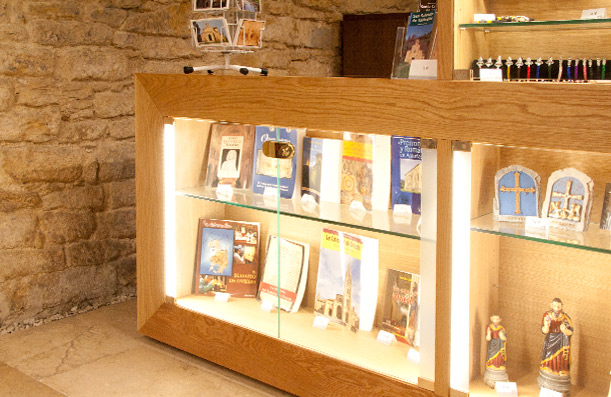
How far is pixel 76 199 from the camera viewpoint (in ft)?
11.2

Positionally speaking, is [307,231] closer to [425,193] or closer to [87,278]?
[425,193]

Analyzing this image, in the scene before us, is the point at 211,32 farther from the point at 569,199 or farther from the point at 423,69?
the point at 569,199

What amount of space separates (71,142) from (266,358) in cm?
151

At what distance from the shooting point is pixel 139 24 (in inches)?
141

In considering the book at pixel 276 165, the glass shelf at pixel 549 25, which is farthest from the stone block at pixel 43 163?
the glass shelf at pixel 549 25

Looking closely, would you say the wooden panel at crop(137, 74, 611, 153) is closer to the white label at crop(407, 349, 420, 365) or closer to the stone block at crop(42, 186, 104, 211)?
the white label at crop(407, 349, 420, 365)

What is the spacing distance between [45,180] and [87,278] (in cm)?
54

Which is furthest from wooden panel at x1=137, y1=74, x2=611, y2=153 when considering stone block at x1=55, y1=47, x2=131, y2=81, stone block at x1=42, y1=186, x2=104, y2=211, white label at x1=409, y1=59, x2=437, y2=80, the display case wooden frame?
stone block at x1=42, y1=186, x2=104, y2=211

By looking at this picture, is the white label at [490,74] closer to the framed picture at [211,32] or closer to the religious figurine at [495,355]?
the religious figurine at [495,355]

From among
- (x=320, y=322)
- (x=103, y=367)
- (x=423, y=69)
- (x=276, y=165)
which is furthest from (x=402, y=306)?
(x=103, y=367)

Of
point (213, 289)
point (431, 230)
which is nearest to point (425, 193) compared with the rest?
point (431, 230)

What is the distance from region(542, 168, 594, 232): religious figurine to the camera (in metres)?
1.94

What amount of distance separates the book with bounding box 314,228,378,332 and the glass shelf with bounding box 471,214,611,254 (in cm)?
47

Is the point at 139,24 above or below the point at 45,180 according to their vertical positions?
above
